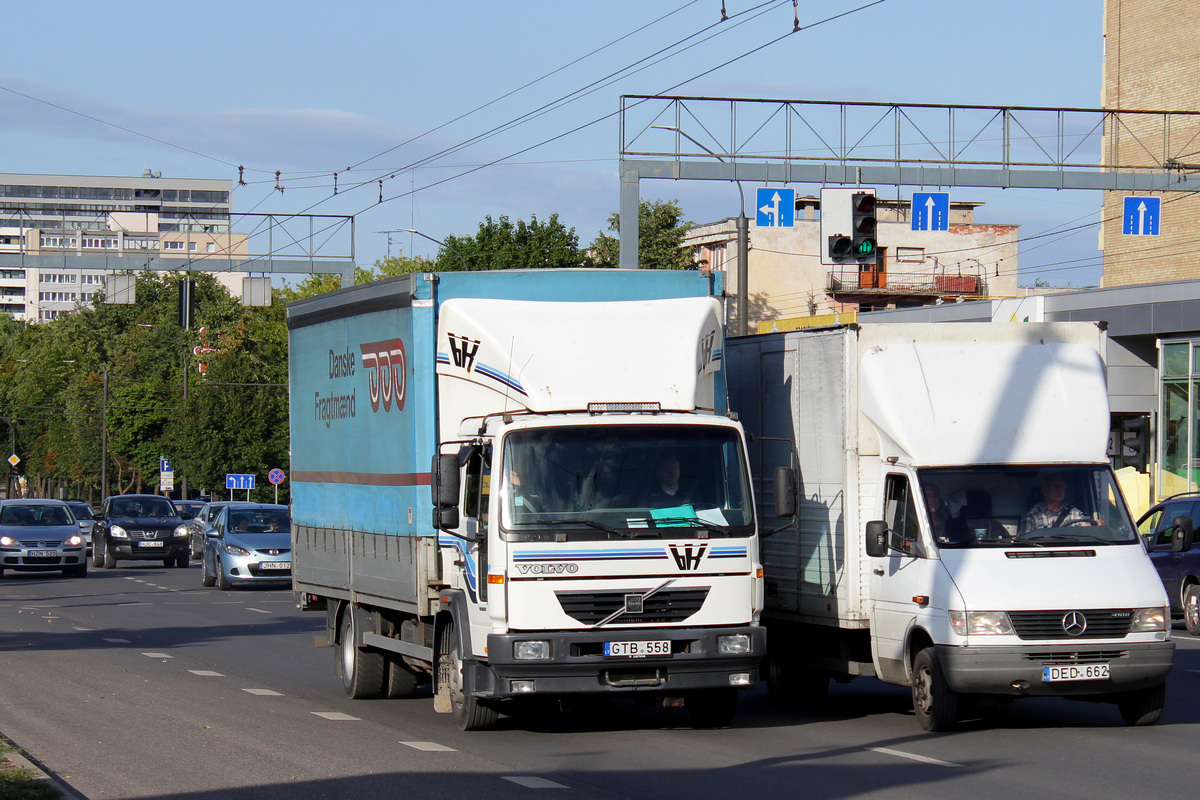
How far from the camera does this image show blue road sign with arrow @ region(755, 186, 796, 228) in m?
31.2

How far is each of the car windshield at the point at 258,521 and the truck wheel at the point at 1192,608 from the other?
17.4 meters

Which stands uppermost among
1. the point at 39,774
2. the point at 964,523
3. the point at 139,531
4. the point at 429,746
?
the point at 964,523

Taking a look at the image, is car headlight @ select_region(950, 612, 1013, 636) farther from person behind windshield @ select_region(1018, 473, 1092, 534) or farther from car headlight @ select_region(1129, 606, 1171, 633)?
car headlight @ select_region(1129, 606, 1171, 633)

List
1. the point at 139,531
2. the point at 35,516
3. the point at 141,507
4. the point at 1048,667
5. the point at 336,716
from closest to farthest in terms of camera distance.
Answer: the point at 1048,667
the point at 336,716
the point at 35,516
the point at 139,531
the point at 141,507

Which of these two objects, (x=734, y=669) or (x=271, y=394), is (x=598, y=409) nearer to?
(x=734, y=669)

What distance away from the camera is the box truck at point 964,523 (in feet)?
36.6

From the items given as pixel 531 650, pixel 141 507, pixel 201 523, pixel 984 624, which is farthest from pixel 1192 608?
pixel 201 523

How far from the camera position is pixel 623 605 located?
11.0 m

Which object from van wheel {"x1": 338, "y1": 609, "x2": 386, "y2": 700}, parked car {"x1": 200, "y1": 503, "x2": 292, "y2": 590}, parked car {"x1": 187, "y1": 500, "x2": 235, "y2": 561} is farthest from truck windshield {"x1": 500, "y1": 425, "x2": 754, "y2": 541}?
parked car {"x1": 187, "y1": 500, "x2": 235, "y2": 561}

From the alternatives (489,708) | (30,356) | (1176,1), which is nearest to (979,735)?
(489,708)

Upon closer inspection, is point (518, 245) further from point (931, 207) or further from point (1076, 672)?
point (1076, 672)

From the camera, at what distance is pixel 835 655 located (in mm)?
13078

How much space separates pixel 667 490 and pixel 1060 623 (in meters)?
2.86

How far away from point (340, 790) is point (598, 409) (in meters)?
3.48
